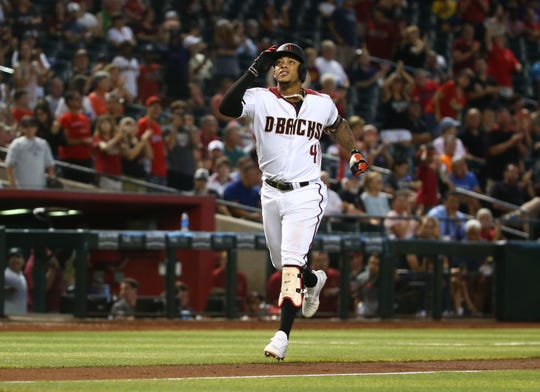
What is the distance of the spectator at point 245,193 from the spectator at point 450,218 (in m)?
2.43

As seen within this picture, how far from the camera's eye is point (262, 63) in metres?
8.72

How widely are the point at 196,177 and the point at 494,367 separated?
8964 mm

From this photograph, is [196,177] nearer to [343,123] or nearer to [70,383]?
[343,123]

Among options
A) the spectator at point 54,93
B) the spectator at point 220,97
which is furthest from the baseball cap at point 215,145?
the spectator at point 54,93

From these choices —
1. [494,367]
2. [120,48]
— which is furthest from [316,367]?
[120,48]

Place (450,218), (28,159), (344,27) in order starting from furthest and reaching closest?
(344,27) < (450,218) < (28,159)

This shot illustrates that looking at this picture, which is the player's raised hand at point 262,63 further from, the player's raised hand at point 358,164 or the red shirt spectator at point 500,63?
the red shirt spectator at point 500,63

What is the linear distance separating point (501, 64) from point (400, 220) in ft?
26.7

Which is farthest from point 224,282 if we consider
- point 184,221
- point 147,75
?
point 147,75

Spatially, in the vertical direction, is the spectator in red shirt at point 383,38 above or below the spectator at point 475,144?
above

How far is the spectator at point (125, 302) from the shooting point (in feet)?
49.8

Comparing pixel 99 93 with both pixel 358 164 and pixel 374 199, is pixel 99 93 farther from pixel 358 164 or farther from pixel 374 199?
pixel 358 164

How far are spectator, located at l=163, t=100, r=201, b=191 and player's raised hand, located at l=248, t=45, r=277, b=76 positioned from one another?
9013 mm

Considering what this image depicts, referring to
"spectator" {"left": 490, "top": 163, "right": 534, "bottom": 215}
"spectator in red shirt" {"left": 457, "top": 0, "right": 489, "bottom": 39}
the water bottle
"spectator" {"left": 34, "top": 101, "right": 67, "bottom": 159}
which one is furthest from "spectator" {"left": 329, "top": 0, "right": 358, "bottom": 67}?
"spectator" {"left": 34, "top": 101, "right": 67, "bottom": 159}
